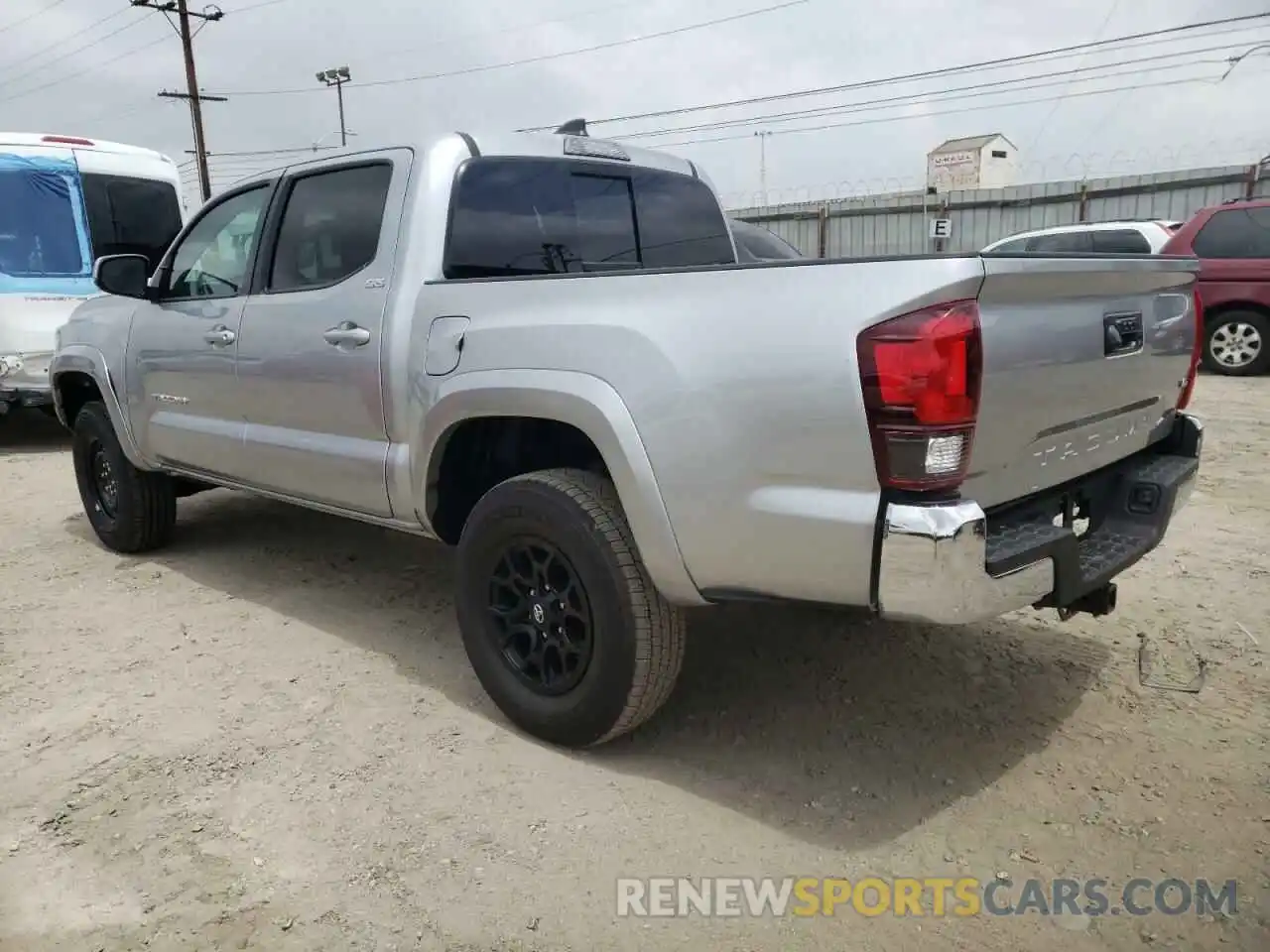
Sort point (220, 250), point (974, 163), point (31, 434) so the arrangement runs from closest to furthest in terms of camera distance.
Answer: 1. point (220, 250)
2. point (31, 434)
3. point (974, 163)

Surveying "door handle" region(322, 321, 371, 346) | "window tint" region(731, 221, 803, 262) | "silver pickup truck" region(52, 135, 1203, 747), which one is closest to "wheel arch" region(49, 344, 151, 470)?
"silver pickup truck" region(52, 135, 1203, 747)

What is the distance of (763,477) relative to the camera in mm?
2316

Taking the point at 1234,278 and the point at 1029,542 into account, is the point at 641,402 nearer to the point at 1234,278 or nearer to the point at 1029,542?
the point at 1029,542

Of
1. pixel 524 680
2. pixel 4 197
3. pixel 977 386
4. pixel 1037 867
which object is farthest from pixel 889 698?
pixel 4 197

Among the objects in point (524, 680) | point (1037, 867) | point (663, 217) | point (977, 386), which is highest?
point (663, 217)

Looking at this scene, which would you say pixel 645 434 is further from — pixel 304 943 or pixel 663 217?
pixel 663 217

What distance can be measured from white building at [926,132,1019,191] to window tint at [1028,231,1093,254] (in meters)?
31.6

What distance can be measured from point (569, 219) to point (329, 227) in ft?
3.04

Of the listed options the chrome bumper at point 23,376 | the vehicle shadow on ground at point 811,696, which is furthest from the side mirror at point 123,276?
the chrome bumper at point 23,376

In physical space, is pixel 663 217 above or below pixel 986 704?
above

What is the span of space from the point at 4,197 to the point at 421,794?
8.64m

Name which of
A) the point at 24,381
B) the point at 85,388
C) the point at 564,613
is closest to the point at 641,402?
the point at 564,613

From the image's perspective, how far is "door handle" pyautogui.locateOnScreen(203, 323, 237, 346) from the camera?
13.0 ft

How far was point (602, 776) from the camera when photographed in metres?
2.83
